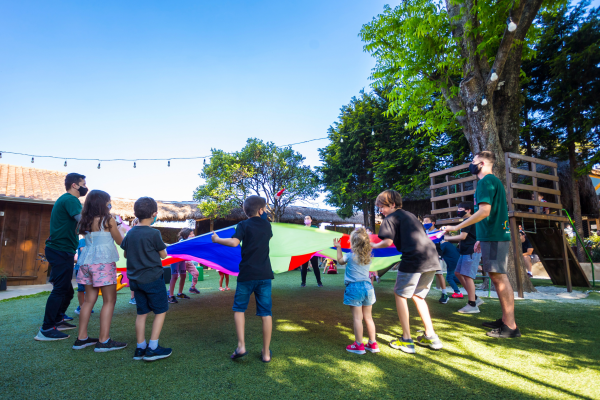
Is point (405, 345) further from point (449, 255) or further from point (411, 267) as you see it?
point (449, 255)

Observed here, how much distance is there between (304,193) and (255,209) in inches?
651

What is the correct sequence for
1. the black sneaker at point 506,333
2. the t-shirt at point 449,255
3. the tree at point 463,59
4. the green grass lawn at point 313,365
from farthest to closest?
the tree at point 463,59, the t-shirt at point 449,255, the black sneaker at point 506,333, the green grass lawn at point 313,365

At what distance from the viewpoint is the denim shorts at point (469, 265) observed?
4129 mm

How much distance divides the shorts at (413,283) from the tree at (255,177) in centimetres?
1534

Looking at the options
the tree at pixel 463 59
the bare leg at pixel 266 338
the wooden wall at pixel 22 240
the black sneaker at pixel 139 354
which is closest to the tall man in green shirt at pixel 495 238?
the bare leg at pixel 266 338

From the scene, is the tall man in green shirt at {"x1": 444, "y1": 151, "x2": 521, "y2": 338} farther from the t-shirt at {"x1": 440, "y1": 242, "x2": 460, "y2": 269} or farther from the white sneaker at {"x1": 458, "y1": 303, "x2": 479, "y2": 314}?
the t-shirt at {"x1": 440, "y1": 242, "x2": 460, "y2": 269}

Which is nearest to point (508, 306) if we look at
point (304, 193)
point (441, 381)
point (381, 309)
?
point (441, 381)

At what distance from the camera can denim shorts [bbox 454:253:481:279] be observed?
13.5ft

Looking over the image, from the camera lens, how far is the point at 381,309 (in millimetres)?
4387

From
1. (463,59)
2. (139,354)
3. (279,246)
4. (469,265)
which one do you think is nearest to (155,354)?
(139,354)

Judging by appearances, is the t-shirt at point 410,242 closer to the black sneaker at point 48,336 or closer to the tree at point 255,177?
the black sneaker at point 48,336

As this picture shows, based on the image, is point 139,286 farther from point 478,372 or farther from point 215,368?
point 478,372

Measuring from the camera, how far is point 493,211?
3094 mm

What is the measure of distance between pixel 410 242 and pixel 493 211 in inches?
40.5
